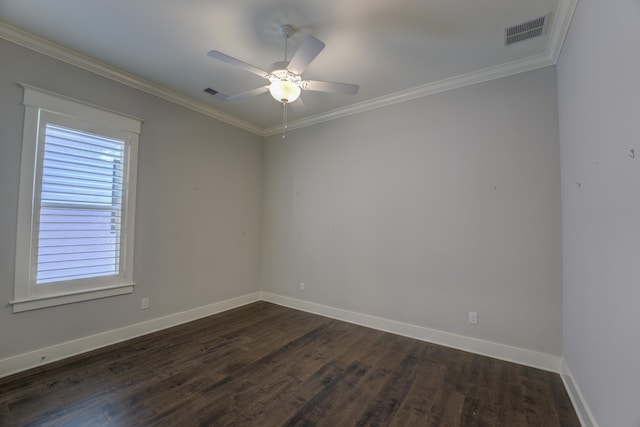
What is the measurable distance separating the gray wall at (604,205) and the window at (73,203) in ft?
13.2

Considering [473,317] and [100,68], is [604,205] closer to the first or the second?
[473,317]

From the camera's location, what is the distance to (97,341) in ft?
9.29

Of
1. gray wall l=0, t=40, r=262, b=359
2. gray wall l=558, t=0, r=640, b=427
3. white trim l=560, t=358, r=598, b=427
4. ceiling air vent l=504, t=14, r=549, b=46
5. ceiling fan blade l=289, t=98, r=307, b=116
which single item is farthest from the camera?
ceiling fan blade l=289, t=98, r=307, b=116

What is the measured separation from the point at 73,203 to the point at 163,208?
878 millimetres

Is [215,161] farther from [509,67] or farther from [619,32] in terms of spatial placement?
[619,32]

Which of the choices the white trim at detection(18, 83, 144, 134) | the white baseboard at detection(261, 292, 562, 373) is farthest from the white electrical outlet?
the white trim at detection(18, 83, 144, 134)

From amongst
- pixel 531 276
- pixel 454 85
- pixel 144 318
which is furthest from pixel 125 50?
pixel 531 276

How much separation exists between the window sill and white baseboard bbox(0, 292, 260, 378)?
395 millimetres

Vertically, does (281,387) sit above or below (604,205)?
below

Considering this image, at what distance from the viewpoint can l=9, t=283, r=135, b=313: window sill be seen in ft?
7.84

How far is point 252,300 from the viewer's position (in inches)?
180

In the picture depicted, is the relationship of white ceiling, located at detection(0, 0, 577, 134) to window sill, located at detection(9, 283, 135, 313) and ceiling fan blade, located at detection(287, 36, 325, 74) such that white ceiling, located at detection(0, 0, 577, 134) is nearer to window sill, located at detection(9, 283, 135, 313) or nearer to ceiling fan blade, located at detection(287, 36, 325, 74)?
ceiling fan blade, located at detection(287, 36, 325, 74)

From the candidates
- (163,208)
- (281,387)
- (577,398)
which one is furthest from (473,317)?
(163,208)

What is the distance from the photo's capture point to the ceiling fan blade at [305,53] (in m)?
1.75
